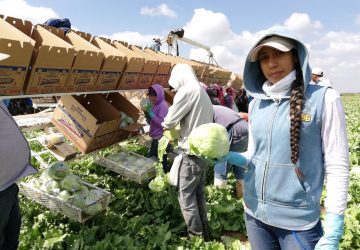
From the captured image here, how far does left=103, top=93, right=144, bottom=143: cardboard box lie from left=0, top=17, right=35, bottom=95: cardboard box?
2.30 metres

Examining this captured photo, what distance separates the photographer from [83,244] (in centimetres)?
361

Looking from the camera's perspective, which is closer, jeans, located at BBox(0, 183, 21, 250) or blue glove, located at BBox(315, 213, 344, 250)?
blue glove, located at BBox(315, 213, 344, 250)

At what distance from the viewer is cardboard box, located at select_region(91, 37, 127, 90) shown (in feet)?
14.7

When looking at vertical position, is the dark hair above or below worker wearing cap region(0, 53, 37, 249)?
above

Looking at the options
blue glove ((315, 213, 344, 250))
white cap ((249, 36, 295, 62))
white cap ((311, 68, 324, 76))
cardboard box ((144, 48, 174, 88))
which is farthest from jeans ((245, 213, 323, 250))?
white cap ((311, 68, 324, 76))

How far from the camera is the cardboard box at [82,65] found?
3879 millimetres

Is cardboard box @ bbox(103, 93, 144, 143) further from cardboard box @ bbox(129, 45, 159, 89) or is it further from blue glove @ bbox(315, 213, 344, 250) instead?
blue glove @ bbox(315, 213, 344, 250)

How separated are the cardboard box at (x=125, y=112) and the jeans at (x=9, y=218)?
103 inches

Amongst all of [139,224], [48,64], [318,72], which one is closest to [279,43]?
[48,64]

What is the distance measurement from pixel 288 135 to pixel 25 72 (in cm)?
266

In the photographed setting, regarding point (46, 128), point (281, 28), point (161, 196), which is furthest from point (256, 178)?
point (46, 128)

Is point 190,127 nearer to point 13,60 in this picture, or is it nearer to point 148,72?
point 13,60

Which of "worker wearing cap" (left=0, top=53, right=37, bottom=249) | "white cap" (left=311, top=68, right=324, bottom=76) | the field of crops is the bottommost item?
the field of crops

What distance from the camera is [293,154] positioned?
1.75m
